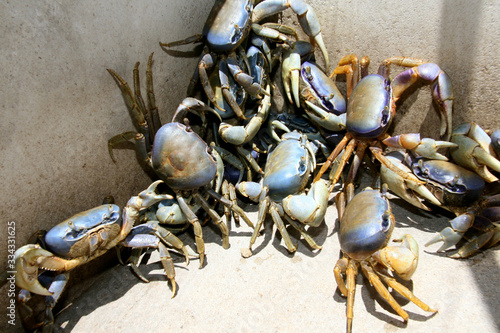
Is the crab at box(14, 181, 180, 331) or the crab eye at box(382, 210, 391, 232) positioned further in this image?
the crab eye at box(382, 210, 391, 232)

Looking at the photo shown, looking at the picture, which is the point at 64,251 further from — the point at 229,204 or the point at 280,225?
the point at 280,225

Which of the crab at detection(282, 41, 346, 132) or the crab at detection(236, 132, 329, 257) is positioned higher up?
the crab at detection(282, 41, 346, 132)

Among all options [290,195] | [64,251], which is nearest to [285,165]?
[290,195]

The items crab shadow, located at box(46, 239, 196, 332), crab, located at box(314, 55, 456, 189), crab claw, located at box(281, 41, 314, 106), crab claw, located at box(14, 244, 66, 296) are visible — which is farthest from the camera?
crab claw, located at box(281, 41, 314, 106)

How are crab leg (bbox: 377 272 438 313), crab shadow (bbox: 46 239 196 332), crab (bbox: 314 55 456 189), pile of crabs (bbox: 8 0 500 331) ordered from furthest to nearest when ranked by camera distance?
crab (bbox: 314 55 456 189), crab shadow (bbox: 46 239 196 332), pile of crabs (bbox: 8 0 500 331), crab leg (bbox: 377 272 438 313)

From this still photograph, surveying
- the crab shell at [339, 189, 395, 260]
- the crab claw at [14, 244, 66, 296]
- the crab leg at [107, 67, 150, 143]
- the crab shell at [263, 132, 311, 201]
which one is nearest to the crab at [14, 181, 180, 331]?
the crab claw at [14, 244, 66, 296]

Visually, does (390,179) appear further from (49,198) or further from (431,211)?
(49,198)

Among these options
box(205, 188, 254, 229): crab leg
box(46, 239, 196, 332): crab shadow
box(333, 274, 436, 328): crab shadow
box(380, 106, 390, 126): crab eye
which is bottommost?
box(333, 274, 436, 328): crab shadow

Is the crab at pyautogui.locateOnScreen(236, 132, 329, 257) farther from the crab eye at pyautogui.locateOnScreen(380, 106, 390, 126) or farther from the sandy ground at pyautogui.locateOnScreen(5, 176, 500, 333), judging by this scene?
the crab eye at pyautogui.locateOnScreen(380, 106, 390, 126)
